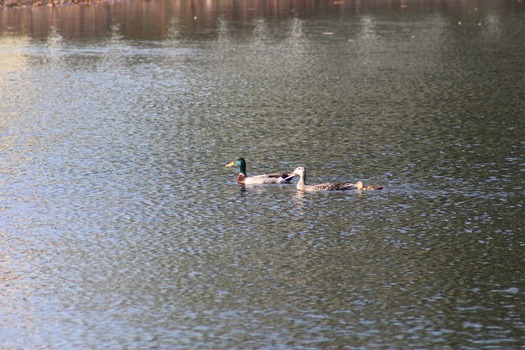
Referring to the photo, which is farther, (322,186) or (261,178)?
(261,178)

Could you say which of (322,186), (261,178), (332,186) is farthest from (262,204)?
(332,186)

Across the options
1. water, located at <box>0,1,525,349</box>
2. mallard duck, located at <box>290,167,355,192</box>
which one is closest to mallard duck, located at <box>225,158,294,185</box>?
water, located at <box>0,1,525,349</box>

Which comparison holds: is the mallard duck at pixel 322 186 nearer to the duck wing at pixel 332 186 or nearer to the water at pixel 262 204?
the duck wing at pixel 332 186

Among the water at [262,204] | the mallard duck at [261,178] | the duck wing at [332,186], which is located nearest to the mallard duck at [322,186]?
the duck wing at [332,186]

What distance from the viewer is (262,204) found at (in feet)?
92.6

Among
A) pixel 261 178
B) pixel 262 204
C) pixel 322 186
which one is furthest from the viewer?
pixel 261 178

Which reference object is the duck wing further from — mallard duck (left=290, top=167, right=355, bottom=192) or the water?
the water

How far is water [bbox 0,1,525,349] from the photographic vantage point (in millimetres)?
19453

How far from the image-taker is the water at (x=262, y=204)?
766 inches

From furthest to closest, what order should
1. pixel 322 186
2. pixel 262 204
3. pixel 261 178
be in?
pixel 261 178
pixel 322 186
pixel 262 204

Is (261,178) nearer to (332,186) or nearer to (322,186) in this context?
(322,186)

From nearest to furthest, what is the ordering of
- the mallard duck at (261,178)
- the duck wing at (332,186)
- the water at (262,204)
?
the water at (262,204), the duck wing at (332,186), the mallard duck at (261,178)

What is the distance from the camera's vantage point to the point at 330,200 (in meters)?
28.3

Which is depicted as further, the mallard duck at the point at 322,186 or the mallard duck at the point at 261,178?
the mallard duck at the point at 261,178
